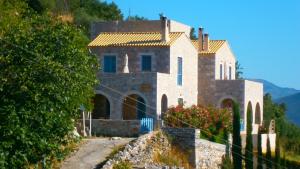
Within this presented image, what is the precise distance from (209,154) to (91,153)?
848 centimetres

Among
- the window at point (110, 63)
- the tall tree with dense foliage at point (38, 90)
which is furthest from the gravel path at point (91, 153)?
the window at point (110, 63)

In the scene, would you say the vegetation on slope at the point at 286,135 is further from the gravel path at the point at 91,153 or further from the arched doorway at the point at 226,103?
the gravel path at the point at 91,153

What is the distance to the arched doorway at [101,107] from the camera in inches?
1966

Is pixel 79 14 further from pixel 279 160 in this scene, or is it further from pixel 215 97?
pixel 279 160

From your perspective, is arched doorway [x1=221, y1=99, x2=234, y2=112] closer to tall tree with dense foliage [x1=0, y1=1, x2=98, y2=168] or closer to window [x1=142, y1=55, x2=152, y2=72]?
window [x1=142, y1=55, x2=152, y2=72]

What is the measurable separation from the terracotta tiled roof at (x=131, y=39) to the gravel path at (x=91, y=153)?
36.6 feet

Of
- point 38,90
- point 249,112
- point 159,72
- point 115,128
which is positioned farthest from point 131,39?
point 38,90

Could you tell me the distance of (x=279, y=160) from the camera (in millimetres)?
50031

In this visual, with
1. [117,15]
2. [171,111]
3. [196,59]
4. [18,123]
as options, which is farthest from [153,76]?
[117,15]

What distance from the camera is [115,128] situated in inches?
1740

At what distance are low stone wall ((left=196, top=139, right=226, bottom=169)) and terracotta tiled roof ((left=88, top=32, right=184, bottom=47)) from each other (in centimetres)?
822

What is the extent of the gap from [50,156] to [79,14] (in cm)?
4160

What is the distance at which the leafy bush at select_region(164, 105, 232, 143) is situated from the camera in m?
46.3

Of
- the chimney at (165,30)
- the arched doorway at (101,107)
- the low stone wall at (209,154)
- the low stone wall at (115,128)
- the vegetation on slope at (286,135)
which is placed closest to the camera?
the low stone wall at (209,154)
